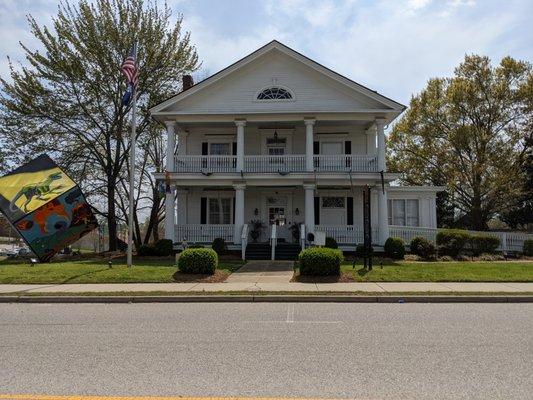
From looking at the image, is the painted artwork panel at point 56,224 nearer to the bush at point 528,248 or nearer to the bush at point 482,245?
the bush at point 482,245

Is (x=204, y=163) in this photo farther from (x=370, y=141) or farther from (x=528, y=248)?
(x=528, y=248)

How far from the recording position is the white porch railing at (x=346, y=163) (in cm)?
2328

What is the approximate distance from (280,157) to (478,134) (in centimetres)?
2064

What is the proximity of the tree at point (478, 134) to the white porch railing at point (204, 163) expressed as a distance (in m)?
20.8

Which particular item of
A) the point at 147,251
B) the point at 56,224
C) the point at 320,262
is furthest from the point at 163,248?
the point at 320,262

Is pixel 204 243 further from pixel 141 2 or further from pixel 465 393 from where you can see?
pixel 465 393

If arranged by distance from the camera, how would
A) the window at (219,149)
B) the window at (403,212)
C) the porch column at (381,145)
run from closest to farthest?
the porch column at (381,145) < the window at (219,149) < the window at (403,212)

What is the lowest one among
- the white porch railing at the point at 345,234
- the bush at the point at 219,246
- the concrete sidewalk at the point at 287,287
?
the concrete sidewalk at the point at 287,287

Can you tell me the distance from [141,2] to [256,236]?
54.5 ft

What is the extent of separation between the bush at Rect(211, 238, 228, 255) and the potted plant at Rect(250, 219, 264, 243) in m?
2.39

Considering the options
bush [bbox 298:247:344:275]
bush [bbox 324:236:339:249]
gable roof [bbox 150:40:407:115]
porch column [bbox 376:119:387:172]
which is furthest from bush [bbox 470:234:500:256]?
bush [bbox 298:247:344:275]

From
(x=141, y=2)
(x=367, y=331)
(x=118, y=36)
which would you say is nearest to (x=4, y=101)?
(x=118, y=36)

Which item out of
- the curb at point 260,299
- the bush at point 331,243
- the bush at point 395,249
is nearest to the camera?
the curb at point 260,299

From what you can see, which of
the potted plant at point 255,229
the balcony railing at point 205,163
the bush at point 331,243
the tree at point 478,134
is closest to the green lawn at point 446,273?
the bush at point 331,243
